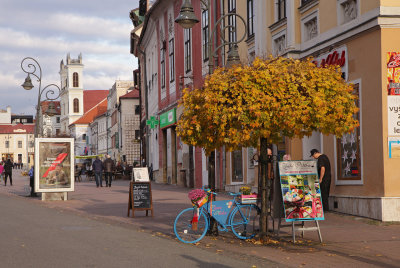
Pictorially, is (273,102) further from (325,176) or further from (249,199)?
(325,176)

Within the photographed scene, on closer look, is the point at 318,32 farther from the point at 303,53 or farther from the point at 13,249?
the point at 13,249

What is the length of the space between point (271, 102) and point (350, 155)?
624cm

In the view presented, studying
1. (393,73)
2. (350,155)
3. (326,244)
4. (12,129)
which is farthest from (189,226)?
(12,129)

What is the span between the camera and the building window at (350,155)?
1623 cm

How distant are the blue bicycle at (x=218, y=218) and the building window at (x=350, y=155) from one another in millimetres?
4467

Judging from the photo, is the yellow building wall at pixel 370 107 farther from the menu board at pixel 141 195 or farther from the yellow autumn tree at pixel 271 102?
the menu board at pixel 141 195

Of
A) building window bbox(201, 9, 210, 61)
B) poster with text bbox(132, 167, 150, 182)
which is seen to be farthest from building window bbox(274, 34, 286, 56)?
building window bbox(201, 9, 210, 61)

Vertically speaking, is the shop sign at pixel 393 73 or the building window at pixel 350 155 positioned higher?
the shop sign at pixel 393 73

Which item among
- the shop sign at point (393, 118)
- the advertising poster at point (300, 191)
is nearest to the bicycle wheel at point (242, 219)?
the advertising poster at point (300, 191)

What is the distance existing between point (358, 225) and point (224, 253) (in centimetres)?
465

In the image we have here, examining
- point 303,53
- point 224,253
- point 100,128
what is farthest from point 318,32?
point 100,128

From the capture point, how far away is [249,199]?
41.5 feet

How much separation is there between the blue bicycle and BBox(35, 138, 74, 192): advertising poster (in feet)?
44.7

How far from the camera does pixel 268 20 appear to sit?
854 inches
